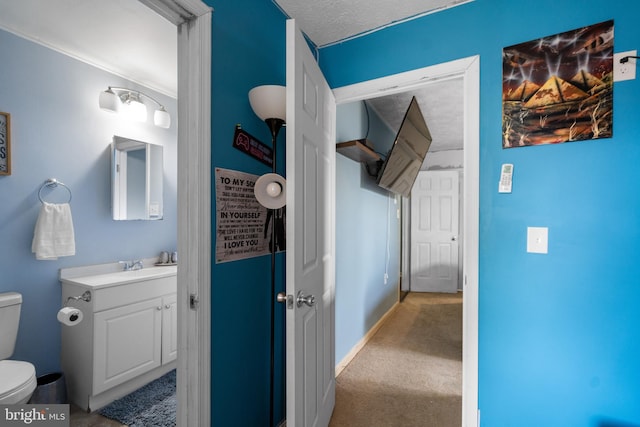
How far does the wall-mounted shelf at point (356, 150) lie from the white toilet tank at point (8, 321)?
2.34 meters

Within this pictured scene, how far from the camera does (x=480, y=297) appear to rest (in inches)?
61.1

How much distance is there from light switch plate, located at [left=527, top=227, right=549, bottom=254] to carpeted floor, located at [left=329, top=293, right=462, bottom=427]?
1.24 m

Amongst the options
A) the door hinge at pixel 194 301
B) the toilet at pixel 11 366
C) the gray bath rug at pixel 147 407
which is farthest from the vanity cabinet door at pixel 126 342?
the door hinge at pixel 194 301

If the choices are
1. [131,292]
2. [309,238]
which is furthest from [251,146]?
[131,292]

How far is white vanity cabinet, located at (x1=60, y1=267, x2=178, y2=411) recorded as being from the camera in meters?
1.91

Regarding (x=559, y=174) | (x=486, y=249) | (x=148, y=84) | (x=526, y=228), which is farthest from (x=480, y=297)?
(x=148, y=84)

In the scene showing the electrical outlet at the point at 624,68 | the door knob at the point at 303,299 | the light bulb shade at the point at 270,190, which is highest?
the electrical outlet at the point at 624,68

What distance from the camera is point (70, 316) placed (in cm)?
179

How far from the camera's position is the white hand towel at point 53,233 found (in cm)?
188

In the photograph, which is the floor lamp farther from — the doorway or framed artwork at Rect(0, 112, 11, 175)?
framed artwork at Rect(0, 112, 11, 175)

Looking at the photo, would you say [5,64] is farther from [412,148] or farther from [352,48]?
[412,148]

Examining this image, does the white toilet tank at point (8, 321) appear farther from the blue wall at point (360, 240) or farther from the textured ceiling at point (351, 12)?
the textured ceiling at point (351, 12)

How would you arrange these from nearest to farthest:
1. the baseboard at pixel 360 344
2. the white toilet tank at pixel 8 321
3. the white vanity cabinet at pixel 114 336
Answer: the white toilet tank at pixel 8 321 < the white vanity cabinet at pixel 114 336 < the baseboard at pixel 360 344

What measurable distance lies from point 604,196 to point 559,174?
0.19 meters
